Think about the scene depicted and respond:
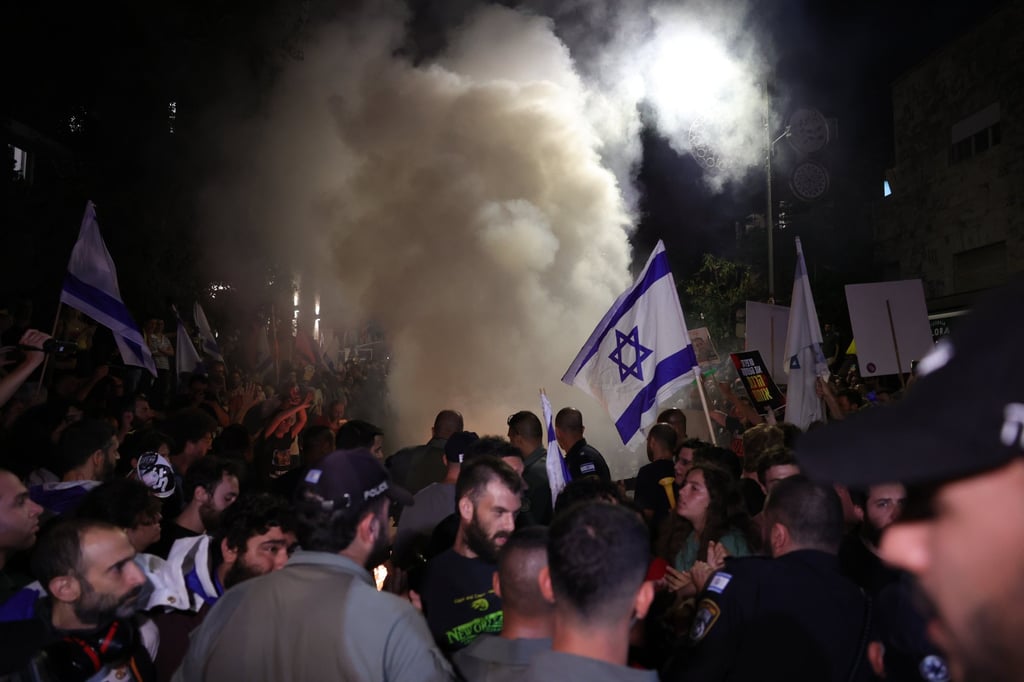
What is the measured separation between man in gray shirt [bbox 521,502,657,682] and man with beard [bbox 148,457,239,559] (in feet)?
10.2

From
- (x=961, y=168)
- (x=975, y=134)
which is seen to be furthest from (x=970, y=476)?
(x=961, y=168)

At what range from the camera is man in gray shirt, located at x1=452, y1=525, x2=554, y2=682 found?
2963mm

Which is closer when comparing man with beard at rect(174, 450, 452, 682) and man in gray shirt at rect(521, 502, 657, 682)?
man in gray shirt at rect(521, 502, 657, 682)

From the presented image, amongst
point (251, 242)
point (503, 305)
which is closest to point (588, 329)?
point (503, 305)

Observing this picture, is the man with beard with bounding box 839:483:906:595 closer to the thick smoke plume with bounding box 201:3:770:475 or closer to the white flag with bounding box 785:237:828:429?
the white flag with bounding box 785:237:828:429

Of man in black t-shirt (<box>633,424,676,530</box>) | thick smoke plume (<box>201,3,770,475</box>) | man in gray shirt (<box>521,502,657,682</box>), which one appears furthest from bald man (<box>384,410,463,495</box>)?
thick smoke plume (<box>201,3,770,475</box>)

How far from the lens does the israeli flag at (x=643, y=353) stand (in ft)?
25.5

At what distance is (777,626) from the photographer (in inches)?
127

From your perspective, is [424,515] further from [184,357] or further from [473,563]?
[184,357]

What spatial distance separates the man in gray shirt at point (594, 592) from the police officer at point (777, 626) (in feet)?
2.94

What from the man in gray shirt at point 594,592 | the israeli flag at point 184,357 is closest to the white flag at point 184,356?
the israeli flag at point 184,357

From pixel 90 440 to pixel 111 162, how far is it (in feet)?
42.9

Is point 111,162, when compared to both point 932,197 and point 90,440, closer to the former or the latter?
point 90,440

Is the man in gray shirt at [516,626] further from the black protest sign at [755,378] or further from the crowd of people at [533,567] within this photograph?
the black protest sign at [755,378]
